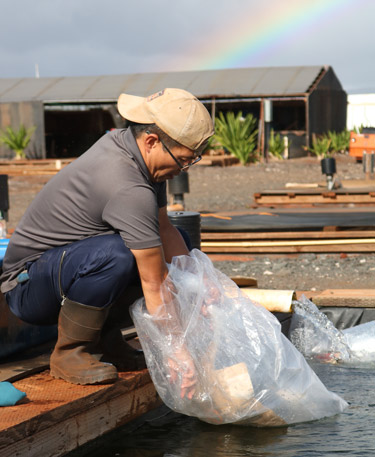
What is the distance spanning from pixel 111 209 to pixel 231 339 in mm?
739

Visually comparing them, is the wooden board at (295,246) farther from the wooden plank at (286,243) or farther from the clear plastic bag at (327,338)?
the clear plastic bag at (327,338)

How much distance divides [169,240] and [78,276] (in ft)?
1.92

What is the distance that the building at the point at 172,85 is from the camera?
24.6 metres

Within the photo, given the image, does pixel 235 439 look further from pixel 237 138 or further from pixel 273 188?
pixel 237 138

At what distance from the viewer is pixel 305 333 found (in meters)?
4.69

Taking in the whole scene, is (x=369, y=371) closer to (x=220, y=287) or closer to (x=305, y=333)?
(x=305, y=333)

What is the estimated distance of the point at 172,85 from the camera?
85.1 feet

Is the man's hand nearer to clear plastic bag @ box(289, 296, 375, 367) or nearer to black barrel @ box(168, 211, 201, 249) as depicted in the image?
clear plastic bag @ box(289, 296, 375, 367)

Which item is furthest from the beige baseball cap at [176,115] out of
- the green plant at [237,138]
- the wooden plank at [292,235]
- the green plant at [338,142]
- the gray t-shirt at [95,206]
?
the green plant at [338,142]

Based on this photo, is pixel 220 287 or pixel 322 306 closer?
pixel 220 287

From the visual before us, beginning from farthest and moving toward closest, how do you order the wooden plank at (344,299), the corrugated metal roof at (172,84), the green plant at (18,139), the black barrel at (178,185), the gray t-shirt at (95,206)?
the corrugated metal roof at (172,84) < the green plant at (18,139) < the black barrel at (178,185) < the wooden plank at (344,299) < the gray t-shirt at (95,206)

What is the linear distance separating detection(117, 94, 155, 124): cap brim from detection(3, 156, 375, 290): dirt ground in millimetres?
4017

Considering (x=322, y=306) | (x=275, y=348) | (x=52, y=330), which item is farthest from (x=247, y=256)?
(x=275, y=348)

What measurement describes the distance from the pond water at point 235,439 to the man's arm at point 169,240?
2.54ft
